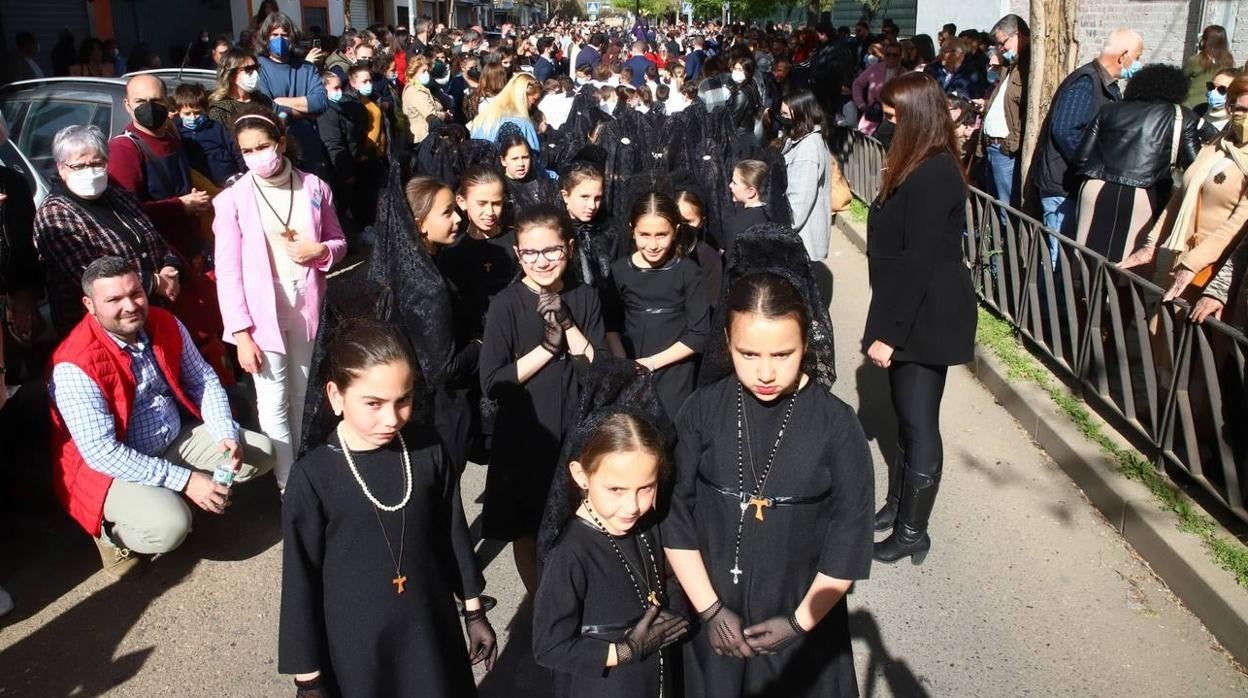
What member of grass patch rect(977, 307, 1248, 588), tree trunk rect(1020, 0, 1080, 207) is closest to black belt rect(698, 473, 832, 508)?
grass patch rect(977, 307, 1248, 588)

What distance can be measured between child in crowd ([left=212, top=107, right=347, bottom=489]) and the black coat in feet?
8.31

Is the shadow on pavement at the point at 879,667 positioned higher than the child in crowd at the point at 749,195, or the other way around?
the child in crowd at the point at 749,195

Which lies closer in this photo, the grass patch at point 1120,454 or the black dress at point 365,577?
the black dress at point 365,577

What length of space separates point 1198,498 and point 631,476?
3.41 m

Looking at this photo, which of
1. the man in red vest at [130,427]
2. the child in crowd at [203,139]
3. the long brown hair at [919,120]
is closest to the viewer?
the long brown hair at [919,120]

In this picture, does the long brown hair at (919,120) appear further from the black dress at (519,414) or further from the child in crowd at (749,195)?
the child in crowd at (749,195)

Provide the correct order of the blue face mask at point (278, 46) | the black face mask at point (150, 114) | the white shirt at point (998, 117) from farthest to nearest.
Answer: the blue face mask at point (278, 46), the white shirt at point (998, 117), the black face mask at point (150, 114)

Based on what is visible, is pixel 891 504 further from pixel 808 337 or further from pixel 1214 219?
pixel 1214 219

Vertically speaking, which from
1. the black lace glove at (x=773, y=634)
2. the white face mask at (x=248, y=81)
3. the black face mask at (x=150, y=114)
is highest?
the white face mask at (x=248, y=81)

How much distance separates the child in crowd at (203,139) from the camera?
21.9ft

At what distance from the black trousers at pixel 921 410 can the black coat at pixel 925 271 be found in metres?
0.08

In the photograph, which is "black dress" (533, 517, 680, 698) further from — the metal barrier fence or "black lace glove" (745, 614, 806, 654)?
the metal barrier fence

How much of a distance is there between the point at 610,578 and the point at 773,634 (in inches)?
17.9

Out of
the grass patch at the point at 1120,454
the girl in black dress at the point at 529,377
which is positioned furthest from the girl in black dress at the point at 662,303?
the grass patch at the point at 1120,454
